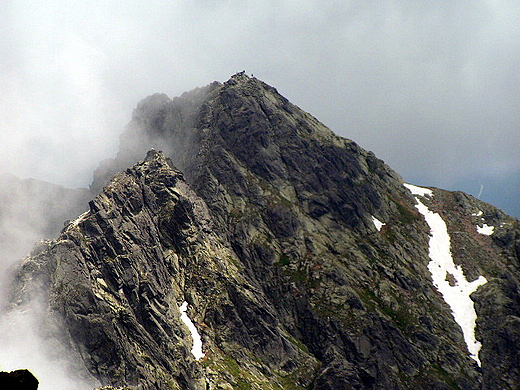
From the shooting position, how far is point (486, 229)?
18625cm

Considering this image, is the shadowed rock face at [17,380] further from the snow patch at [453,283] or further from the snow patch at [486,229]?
the snow patch at [486,229]

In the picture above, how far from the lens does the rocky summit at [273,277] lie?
106m

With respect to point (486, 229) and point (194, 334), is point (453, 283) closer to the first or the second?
point (486, 229)

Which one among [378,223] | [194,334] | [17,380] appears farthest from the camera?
[378,223]

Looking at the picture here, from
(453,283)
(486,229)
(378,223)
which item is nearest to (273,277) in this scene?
(378,223)

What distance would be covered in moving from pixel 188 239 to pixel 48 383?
61.0m

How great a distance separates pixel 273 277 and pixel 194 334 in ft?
122

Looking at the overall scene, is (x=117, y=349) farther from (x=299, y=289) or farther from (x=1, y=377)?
(x=1, y=377)

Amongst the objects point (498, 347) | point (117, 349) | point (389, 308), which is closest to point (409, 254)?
point (389, 308)

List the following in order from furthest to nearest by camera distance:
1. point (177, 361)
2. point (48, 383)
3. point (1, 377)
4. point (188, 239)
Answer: point (188, 239), point (177, 361), point (48, 383), point (1, 377)

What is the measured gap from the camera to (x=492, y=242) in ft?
581

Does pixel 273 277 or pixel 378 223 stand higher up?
pixel 378 223

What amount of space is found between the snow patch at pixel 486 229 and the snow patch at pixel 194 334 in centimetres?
12096

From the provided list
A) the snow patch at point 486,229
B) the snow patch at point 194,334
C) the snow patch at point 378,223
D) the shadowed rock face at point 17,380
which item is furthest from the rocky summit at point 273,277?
the shadowed rock face at point 17,380
